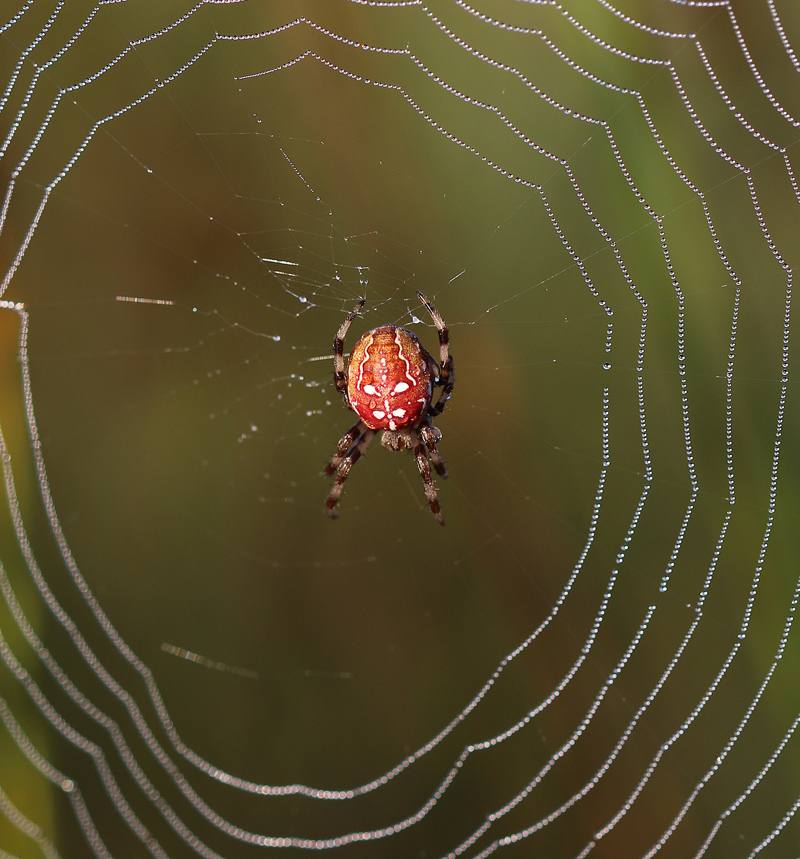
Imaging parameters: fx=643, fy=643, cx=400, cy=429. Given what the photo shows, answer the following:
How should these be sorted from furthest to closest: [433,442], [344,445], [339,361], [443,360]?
[344,445] → [433,442] → [339,361] → [443,360]

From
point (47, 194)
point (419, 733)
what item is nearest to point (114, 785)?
point (419, 733)

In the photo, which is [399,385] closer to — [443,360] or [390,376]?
[390,376]

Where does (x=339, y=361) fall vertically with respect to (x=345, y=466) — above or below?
above

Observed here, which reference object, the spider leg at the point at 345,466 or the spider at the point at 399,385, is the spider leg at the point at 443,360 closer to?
the spider at the point at 399,385

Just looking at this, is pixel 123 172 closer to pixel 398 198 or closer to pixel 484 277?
pixel 398 198

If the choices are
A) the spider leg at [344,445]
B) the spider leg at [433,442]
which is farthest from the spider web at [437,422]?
the spider leg at [344,445]

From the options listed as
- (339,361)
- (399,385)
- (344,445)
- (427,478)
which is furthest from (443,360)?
(344,445)

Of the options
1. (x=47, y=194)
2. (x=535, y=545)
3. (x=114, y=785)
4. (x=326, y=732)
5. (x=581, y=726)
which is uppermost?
(x=47, y=194)
